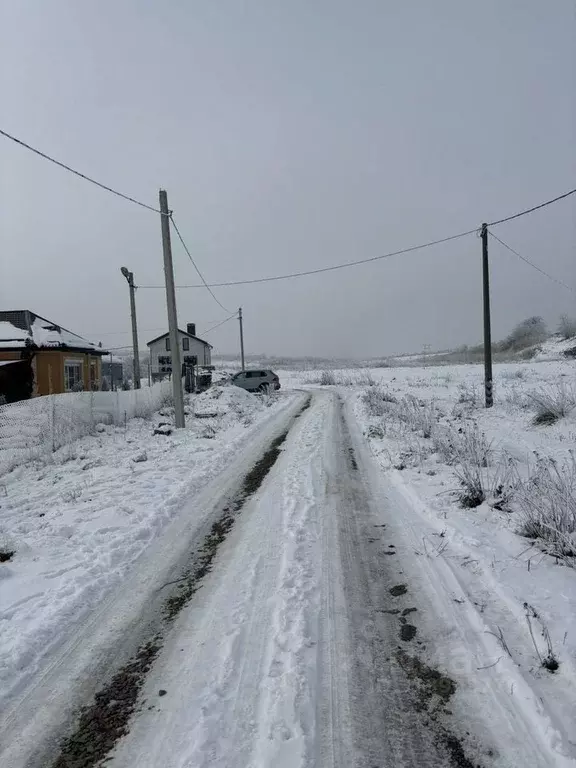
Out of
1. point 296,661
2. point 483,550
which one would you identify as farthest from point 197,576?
point 483,550

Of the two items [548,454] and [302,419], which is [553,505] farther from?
[302,419]

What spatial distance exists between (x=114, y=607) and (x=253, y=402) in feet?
60.1

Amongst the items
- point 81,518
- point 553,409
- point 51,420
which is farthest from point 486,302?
point 81,518

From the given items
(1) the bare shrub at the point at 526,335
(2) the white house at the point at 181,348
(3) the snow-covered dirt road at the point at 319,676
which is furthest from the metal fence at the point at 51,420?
(1) the bare shrub at the point at 526,335

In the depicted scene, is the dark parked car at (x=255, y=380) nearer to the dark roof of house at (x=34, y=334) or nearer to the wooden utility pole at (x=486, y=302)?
the dark roof of house at (x=34, y=334)

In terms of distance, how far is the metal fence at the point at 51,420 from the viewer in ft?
34.6

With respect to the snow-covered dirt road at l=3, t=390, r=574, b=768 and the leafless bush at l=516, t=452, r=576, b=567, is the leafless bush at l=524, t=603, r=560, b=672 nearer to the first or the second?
the snow-covered dirt road at l=3, t=390, r=574, b=768

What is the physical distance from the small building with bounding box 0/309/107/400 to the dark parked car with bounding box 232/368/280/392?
9482 mm

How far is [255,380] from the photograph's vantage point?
98.7 feet

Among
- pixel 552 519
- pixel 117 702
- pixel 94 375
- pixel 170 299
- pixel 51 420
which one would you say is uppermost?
pixel 170 299

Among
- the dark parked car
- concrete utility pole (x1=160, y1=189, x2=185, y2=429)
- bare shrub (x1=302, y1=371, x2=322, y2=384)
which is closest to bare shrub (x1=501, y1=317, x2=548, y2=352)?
bare shrub (x1=302, y1=371, x2=322, y2=384)

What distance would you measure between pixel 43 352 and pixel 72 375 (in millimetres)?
2187

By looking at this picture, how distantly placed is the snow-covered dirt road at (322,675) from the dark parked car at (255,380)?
81.3 feet

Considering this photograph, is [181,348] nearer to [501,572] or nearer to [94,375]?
[94,375]
